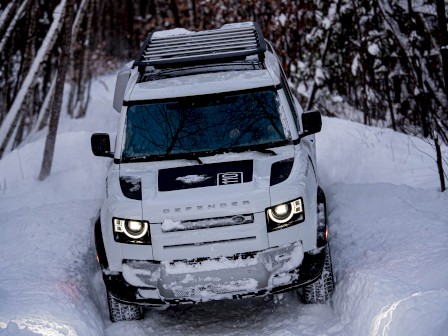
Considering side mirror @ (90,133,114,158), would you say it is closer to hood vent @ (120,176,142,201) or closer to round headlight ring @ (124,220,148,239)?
hood vent @ (120,176,142,201)

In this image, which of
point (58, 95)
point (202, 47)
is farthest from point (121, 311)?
point (58, 95)

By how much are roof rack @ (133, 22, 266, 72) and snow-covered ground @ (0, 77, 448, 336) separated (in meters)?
2.25

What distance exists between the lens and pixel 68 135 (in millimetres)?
11352

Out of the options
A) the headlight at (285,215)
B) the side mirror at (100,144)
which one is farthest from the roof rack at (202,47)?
the headlight at (285,215)

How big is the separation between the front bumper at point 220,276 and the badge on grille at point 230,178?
62cm

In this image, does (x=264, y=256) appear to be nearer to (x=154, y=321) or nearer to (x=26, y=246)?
(x=154, y=321)

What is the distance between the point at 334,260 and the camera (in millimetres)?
6152

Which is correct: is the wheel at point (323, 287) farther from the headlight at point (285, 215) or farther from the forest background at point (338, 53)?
the forest background at point (338, 53)

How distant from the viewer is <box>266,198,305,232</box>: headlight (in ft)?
15.8

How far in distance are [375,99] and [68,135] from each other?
6.26 m

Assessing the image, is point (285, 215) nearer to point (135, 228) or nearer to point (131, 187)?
point (135, 228)

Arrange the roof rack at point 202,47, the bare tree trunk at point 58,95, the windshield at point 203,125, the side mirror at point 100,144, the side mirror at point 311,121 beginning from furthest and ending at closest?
the bare tree trunk at point 58,95
the roof rack at point 202,47
the side mirror at point 100,144
the side mirror at point 311,121
the windshield at point 203,125

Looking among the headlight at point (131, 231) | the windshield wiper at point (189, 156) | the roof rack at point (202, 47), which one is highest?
the roof rack at point (202, 47)

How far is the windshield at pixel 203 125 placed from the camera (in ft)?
18.1
